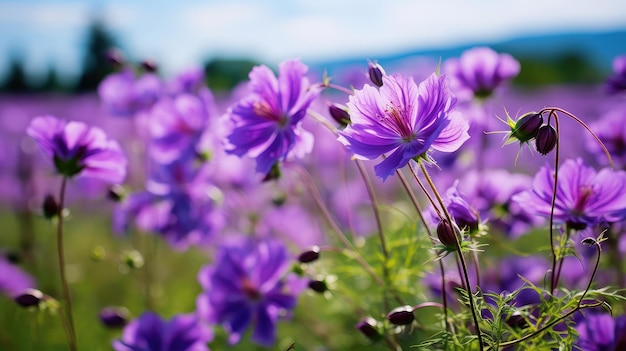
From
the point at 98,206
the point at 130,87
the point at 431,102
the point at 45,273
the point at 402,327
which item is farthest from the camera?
the point at 98,206

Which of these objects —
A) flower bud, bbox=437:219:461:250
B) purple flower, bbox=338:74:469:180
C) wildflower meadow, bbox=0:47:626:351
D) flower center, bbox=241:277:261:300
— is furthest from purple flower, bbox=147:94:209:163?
flower bud, bbox=437:219:461:250

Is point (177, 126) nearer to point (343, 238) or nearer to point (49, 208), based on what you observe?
point (49, 208)

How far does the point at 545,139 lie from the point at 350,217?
24.4 inches

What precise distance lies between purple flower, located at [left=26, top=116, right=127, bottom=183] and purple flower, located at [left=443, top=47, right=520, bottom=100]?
894 mm

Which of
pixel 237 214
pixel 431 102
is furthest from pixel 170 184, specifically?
pixel 431 102

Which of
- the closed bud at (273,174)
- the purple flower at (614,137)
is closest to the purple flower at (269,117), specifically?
the closed bud at (273,174)

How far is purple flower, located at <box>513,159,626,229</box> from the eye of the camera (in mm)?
1036

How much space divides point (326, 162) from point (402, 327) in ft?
6.81

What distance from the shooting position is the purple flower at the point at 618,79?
144 centimetres

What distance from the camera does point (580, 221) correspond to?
1.04 meters

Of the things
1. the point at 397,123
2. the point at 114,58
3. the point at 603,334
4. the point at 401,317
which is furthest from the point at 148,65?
the point at 603,334

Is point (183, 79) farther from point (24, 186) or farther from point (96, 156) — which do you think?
point (24, 186)

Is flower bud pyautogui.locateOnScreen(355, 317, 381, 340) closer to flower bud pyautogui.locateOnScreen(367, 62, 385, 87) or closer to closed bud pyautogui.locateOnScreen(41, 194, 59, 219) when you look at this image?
flower bud pyautogui.locateOnScreen(367, 62, 385, 87)

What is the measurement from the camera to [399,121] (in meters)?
0.93
